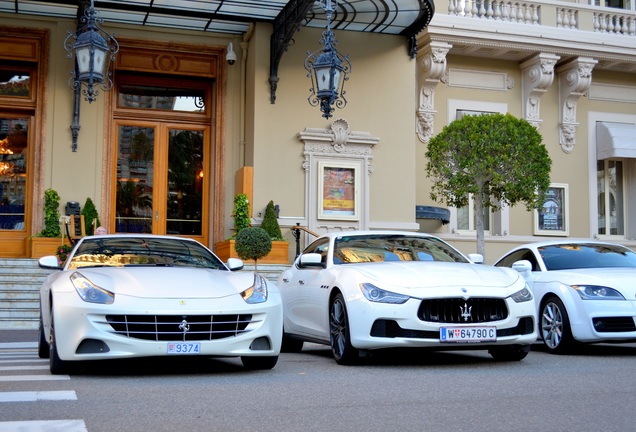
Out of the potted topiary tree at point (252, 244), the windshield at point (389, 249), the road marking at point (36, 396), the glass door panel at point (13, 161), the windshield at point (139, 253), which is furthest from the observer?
the glass door panel at point (13, 161)

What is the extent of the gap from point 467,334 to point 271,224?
1148 cm

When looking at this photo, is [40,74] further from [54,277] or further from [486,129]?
[54,277]

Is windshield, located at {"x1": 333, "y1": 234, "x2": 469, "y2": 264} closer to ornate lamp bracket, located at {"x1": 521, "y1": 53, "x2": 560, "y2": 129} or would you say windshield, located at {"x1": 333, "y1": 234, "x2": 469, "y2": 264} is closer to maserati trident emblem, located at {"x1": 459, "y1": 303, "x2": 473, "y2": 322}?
maserati trident emblem, located at {"x1": 459, "y1": 303, "x2": 473, "y2": 322}

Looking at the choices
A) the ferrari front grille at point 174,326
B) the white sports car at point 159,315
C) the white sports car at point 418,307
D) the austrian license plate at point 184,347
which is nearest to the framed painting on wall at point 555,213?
the white sports car at point 418,307

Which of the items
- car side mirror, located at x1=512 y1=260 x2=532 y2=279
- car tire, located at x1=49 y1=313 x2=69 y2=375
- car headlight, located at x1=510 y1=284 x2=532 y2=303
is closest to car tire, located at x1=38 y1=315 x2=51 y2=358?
car tire, located at x1=49 y1=313 x2=69 y2=375

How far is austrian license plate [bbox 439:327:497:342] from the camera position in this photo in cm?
830

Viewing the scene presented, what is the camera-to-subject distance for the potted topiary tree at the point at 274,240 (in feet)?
63.2

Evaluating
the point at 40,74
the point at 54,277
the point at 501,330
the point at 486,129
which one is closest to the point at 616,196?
the point at 486,129

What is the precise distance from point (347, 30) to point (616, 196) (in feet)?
31.3

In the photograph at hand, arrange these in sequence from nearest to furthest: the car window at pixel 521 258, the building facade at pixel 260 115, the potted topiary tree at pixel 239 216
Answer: the car window at pixel 521 258 < the potted topiary tree at pixel 239 216 < the building facade at pixel 260 115

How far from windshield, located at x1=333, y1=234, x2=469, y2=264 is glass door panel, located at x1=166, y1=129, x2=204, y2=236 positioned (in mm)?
11802

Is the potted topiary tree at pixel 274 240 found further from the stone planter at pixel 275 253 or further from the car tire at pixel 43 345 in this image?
the car tire at pixel 43 345

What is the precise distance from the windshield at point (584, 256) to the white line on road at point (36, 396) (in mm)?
6833

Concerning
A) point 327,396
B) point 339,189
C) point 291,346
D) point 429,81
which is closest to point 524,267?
point 291,346
